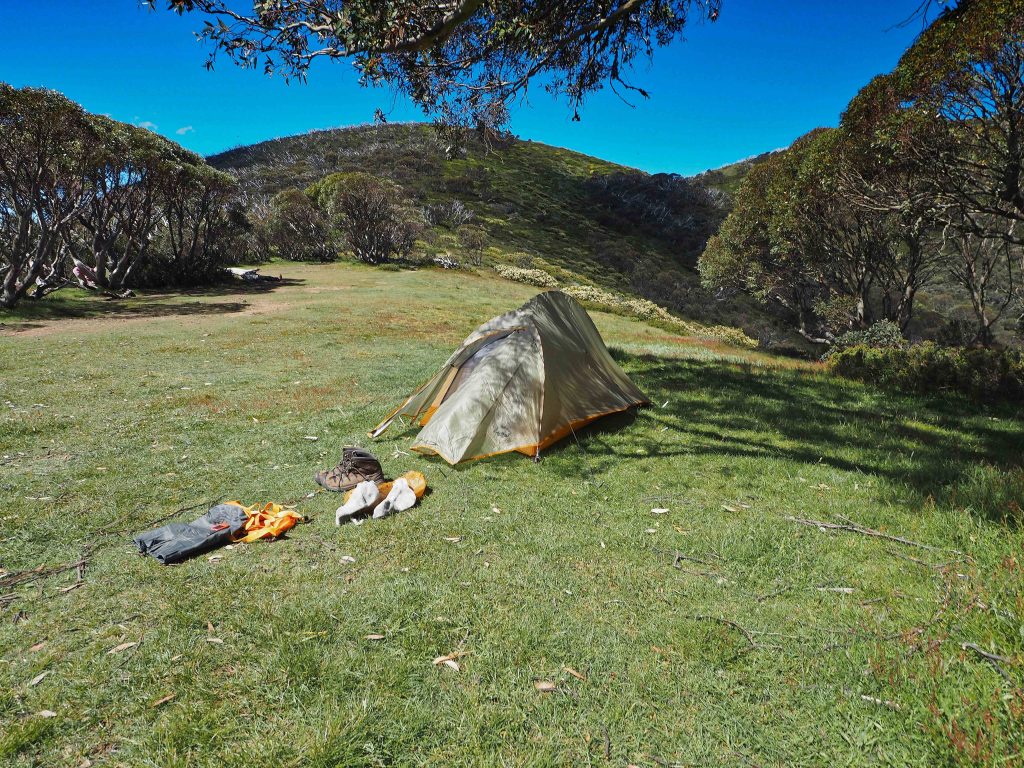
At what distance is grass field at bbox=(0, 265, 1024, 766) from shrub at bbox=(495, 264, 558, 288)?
35612mm

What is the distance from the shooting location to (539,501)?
20.4ft

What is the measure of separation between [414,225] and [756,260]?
31792 mm

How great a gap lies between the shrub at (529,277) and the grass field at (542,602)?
35.6 meters

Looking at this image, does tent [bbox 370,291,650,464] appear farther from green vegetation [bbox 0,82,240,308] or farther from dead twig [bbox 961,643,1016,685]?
green vegetation [bbox 0,82,240,308]

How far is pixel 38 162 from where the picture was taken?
65.2ft

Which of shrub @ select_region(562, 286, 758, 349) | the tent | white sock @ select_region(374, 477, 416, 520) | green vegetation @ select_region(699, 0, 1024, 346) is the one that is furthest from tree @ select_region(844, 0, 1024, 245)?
shrub @ select_region(562, 286, 758, 349)

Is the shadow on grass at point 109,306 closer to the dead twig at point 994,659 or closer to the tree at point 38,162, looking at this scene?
the tree at point 38,162

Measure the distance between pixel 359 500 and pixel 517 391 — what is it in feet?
9.85

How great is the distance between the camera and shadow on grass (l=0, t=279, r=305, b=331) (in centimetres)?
2012

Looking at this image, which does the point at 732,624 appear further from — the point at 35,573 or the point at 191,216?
the point at 191,216

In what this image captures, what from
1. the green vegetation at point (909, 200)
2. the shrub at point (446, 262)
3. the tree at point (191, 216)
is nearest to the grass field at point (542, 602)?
the green vegetation at point (909, 200)

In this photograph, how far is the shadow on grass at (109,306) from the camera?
20.1m

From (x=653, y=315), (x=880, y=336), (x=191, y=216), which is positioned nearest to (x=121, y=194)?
(x=191, y=216)

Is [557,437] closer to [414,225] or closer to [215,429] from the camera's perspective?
[215,429]
